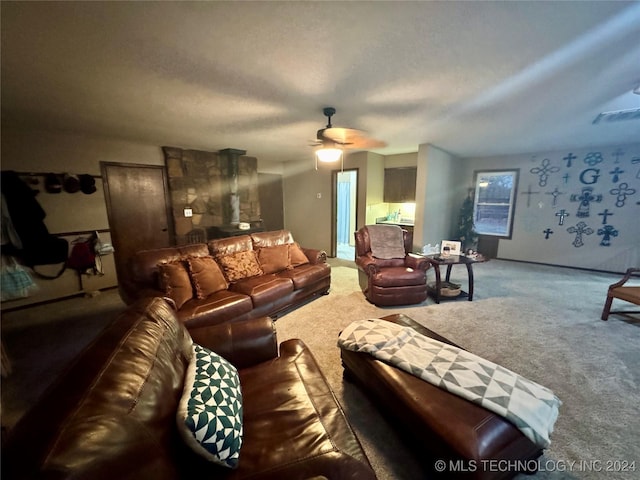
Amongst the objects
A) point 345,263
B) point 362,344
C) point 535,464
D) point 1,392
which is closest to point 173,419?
point 362,344

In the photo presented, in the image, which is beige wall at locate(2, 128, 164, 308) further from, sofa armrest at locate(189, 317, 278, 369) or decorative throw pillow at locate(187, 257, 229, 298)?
sofa armrest at locate(189, 317, 278, 369)

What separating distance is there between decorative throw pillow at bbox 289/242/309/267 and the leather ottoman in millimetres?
2206

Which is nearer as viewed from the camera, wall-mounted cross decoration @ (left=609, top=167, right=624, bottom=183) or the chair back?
the chair back

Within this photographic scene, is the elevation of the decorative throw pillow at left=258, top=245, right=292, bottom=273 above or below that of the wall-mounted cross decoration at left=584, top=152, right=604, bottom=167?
below

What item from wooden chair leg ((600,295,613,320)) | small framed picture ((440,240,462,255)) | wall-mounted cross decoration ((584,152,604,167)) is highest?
wall-mounted cross decoration ((584,152,604,167))

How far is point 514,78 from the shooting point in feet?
6.25

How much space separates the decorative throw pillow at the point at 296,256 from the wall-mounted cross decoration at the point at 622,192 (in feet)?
17.8

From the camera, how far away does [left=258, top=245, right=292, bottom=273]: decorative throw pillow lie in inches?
125

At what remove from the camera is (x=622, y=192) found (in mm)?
4297

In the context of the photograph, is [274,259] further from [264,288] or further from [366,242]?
[366,242]

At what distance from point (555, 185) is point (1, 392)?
7766 mm

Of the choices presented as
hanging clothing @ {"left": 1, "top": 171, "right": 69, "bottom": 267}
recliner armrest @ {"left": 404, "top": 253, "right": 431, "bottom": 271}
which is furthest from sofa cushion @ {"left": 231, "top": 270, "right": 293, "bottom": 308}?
Answer: hanging clothing @ {"left": 1, "top": 171, "right": 69, "bottom": 267}

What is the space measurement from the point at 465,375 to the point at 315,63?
208cm

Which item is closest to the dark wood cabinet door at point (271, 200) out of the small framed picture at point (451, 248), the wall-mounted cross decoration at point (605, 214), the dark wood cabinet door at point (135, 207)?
the dark wood cabinet door at point (135, 207)
